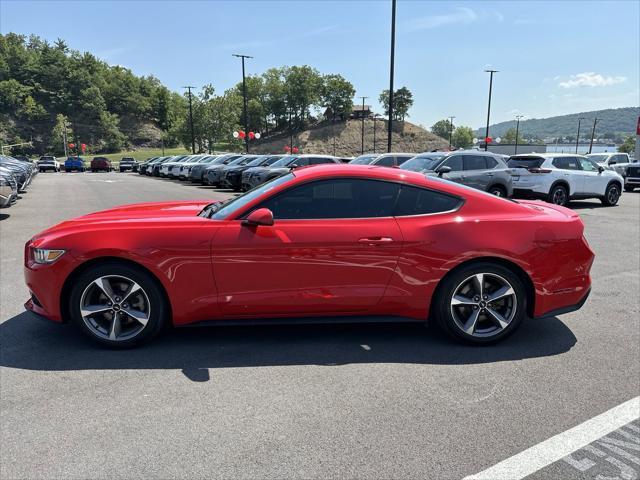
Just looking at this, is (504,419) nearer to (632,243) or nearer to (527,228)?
(527,228)

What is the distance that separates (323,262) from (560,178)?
1276 centimetres

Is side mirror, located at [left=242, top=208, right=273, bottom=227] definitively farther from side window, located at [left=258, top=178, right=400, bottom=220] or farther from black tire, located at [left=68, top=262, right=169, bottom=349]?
A: black tire, located at [left=68, top=262, right=169, bottom=349]

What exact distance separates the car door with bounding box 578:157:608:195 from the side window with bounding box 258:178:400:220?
13.2 m

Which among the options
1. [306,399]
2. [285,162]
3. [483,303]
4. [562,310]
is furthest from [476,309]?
[285,162]

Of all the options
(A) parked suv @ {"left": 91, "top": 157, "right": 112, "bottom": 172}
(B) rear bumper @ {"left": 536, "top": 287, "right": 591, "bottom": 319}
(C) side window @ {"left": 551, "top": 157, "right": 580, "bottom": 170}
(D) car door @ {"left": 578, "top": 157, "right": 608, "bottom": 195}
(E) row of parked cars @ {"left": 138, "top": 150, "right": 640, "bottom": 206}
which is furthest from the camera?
(A) parked suv @ {"left": 91, "top": 157, "right": 112, "bottom": 172}

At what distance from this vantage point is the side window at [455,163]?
43.1 ft

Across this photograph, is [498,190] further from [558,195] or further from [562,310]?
[562,310]

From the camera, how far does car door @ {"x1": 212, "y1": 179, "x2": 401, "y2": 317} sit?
3725 millimetres

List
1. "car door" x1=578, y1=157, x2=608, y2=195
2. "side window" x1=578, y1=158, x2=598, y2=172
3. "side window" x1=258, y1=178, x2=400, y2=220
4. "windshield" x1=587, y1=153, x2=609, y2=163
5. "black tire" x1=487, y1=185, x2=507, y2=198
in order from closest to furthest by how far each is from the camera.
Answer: "side window" x1=258, y1=178, x2=400, y2=220
"black tire" x1=487, y1=185, x2=507, y2=198
"car door" x1=578, y1=157, x2=608, y2=195
"side window" x1=578, y1=158, x2=598, y2=172
"windshield" x1=587, y1=153, x2=609, y2=163

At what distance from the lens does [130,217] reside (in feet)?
13.6

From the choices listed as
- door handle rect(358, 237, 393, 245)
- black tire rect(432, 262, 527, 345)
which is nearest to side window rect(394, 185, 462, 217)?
door handle rect(358, 237, 393, 245)

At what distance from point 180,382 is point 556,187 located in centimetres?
1379

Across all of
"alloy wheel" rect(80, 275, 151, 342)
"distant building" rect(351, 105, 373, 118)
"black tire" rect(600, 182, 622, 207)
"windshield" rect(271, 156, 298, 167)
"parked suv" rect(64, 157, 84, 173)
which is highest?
"distant building" rect(351, 105, 373, 118)

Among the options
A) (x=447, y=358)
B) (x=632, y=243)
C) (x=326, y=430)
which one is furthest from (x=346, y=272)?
(x=632, y=243)
